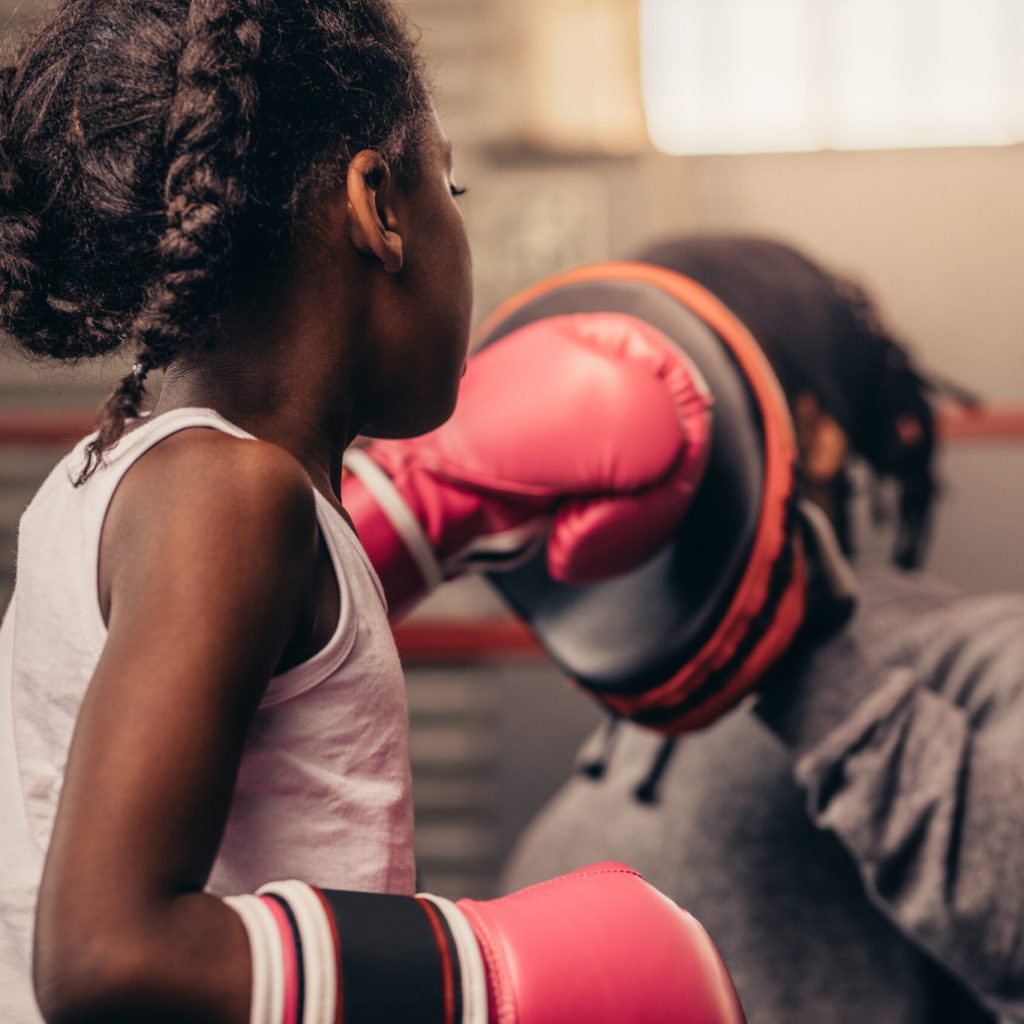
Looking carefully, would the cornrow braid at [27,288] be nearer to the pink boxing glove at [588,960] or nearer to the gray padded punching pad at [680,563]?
the pink boxing glove at [588,960]

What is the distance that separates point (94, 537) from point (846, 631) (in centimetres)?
70

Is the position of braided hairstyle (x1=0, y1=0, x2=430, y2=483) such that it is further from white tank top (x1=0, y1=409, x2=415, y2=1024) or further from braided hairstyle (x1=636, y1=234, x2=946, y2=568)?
braided hairstyle (x1=636, y1=234, x2=946, y2=568)

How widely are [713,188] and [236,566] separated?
178 centimetres

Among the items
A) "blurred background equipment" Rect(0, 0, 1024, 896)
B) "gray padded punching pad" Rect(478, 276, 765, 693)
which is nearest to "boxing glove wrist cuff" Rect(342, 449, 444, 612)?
"gray padded punching pad" Rect(478, 276, 765, 693)

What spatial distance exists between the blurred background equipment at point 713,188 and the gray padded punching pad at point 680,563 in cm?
106

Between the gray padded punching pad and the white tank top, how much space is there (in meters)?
0.40

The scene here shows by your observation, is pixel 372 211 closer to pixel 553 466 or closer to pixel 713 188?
pixel 553 466

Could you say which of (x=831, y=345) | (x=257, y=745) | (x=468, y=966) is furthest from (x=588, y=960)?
(x=831, y=345)

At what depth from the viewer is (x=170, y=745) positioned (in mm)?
430

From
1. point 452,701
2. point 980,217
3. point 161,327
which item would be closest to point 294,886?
point 161,327

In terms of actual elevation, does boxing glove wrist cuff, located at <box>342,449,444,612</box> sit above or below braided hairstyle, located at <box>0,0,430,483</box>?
below

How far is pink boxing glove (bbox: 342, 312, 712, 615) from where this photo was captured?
86 centimetres

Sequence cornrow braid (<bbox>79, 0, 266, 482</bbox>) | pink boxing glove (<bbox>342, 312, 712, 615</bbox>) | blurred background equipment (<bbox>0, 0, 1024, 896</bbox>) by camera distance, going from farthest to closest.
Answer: blurred background equipment (<bbox>0, 0, 1024, 896</bbox>), pink boxing glove (<bbox>342, 312, 712, 615</bbox>), cornrow braid (<bbox>79, 0, 266, 482</bbox>)

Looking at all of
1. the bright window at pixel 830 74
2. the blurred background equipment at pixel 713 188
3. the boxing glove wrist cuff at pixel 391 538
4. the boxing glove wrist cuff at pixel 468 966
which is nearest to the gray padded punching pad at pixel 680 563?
the boxing glove wrist cuff at pixel 391 538
